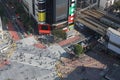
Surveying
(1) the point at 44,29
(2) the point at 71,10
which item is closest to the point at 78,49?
(2) the point at 71,10

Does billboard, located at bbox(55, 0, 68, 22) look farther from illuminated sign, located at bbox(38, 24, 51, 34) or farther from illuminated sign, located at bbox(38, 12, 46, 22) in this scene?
illuminated sign, located at bbox(38, 24, 51, 34)

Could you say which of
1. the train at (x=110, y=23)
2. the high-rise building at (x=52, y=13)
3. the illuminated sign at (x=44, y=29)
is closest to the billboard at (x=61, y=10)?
the high-rise building at (x=52, y=13)

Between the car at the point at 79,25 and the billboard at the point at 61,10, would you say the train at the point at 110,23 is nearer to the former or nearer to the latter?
the car at the point at 79,25

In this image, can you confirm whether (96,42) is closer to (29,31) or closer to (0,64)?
(29,31)

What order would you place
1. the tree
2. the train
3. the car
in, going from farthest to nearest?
1. the car
2. the train
3. the tree

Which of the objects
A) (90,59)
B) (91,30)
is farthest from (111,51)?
(91,30)

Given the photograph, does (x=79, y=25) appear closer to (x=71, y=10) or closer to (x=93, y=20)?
(x=93, y=20)

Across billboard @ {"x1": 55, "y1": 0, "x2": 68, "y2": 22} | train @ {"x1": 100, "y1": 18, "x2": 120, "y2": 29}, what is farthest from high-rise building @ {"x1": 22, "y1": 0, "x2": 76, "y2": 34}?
train @ {"x1": 100, "y1": 18, "x2": 120, "y2": 29}
